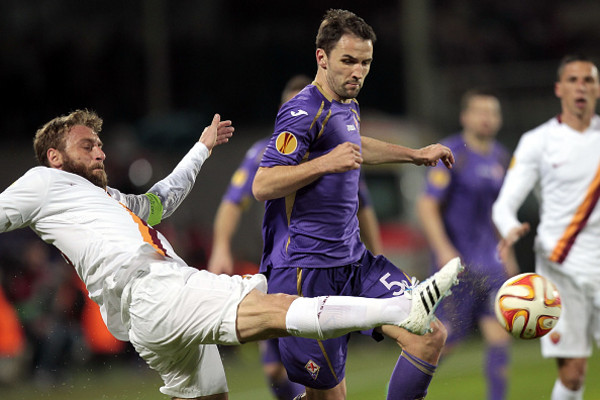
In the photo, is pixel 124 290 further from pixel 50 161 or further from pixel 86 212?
pixel 50 161

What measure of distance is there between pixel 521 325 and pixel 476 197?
3.11 m

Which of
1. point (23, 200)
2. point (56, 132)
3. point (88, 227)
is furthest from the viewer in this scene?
point (56, 132)

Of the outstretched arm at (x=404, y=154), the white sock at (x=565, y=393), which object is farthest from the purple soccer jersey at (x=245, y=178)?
the white sock at (x=565, y=393)

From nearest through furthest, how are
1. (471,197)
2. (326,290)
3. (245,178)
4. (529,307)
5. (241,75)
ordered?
(326,290), (529,307), (245,178), (471,197), (241,75)

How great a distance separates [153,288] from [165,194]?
996 mm

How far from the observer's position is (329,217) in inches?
209

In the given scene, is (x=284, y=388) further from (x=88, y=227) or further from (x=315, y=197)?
(x=88, y=227)

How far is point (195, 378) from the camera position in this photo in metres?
5.19

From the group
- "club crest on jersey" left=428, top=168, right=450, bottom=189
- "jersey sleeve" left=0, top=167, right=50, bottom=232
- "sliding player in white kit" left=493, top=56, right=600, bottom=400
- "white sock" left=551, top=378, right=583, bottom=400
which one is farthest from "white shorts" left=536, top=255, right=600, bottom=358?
"jersey sleeve" left=0, top=167, right=50, bottom=232

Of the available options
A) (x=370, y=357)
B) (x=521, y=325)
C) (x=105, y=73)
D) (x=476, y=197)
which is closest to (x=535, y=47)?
(x=105, y=73)

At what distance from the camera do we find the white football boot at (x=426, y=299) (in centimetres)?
446

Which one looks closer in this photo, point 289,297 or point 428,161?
point 289,297

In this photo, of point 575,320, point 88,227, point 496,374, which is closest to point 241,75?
point 496,374

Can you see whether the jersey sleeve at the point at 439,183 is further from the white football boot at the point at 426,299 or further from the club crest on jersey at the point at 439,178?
the white football boot at the point at 426,299
